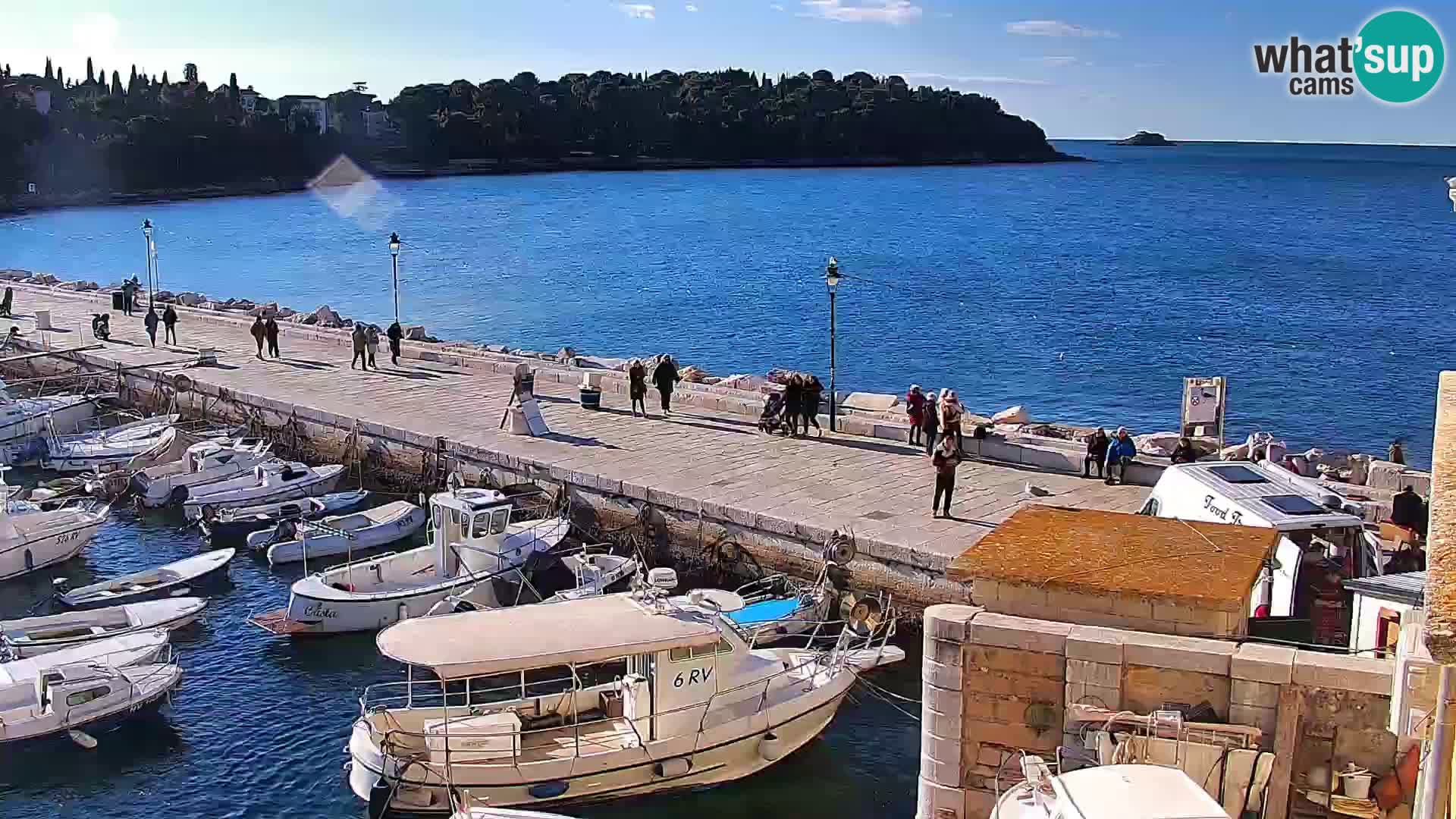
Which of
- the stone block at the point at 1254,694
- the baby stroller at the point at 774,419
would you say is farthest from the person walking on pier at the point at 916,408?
the stone block at the point at 1254,694

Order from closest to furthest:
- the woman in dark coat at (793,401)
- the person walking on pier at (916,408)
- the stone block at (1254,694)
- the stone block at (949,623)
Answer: the stone block at (1254,694) → the stone block at (949,623) → the person walking on pier at (916,408) → the woman in dark coat at (793,401)

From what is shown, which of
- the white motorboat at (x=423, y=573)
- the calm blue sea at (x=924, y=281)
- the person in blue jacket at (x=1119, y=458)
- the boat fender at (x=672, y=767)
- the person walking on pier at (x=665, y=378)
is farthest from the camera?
the calm blue sea at (x=924, y=281)

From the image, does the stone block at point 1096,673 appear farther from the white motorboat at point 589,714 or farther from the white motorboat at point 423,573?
the white motorboat at point 423,573

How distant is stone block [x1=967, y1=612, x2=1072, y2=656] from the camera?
10.3 meters

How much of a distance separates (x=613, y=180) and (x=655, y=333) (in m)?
129

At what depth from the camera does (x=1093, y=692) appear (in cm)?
1023

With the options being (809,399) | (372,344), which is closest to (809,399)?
(809,399)

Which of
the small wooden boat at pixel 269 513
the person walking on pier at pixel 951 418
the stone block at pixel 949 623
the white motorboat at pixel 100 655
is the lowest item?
the white motorboat at pixel 100 655

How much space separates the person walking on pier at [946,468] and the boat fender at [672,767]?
21.7ft

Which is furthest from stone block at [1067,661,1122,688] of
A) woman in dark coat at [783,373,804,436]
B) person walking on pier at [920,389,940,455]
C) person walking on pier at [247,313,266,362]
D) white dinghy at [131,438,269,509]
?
person walking on pier at [247,313,266,362]

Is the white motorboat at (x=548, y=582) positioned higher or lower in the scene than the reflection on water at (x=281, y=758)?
higher

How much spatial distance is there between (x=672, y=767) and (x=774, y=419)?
11.8 m

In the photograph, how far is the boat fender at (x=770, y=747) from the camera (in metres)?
16.0

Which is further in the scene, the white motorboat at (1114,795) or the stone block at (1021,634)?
the stone block at (1021,634)
